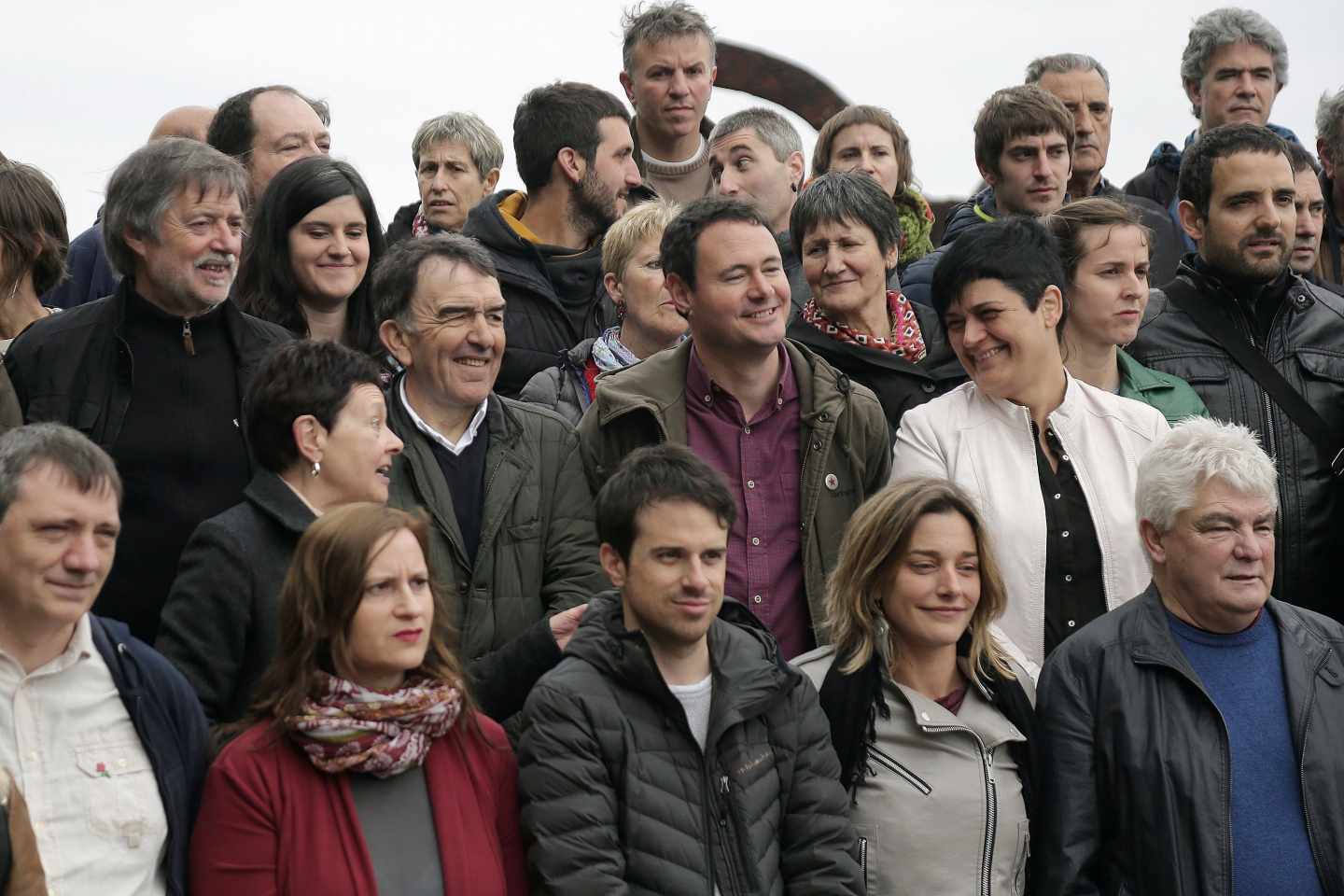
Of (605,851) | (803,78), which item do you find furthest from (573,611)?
(803,78)

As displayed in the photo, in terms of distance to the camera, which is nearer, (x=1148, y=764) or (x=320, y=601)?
(x=320, y=601)

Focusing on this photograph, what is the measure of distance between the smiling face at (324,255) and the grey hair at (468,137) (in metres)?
2.41

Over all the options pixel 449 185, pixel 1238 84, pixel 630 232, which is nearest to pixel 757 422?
pixel 630 232

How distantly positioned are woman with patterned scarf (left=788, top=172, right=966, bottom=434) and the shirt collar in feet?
4.37

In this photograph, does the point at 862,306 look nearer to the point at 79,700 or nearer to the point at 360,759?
the point at 360,759

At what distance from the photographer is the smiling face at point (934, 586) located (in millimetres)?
4715

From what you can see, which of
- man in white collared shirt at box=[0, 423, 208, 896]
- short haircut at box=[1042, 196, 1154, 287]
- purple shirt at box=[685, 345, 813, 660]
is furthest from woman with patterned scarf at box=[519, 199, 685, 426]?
man in white collared shirt at box=[0, 423, 208, 896]

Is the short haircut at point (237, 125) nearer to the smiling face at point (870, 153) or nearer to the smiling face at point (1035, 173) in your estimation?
the smiling face at point (870, 153)

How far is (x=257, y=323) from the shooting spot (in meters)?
5.21

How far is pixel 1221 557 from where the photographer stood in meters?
4.73

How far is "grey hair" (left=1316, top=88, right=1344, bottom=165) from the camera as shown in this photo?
7.52 meters

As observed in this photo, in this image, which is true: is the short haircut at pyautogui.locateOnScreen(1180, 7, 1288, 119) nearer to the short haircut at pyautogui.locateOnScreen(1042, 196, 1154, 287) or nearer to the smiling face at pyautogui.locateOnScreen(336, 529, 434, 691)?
the short haircut at pyautogui.locateOnScreen(1042, 196, 1154, 287)

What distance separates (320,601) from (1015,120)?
4.12 meters

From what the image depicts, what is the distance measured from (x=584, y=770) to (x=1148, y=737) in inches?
58.0
